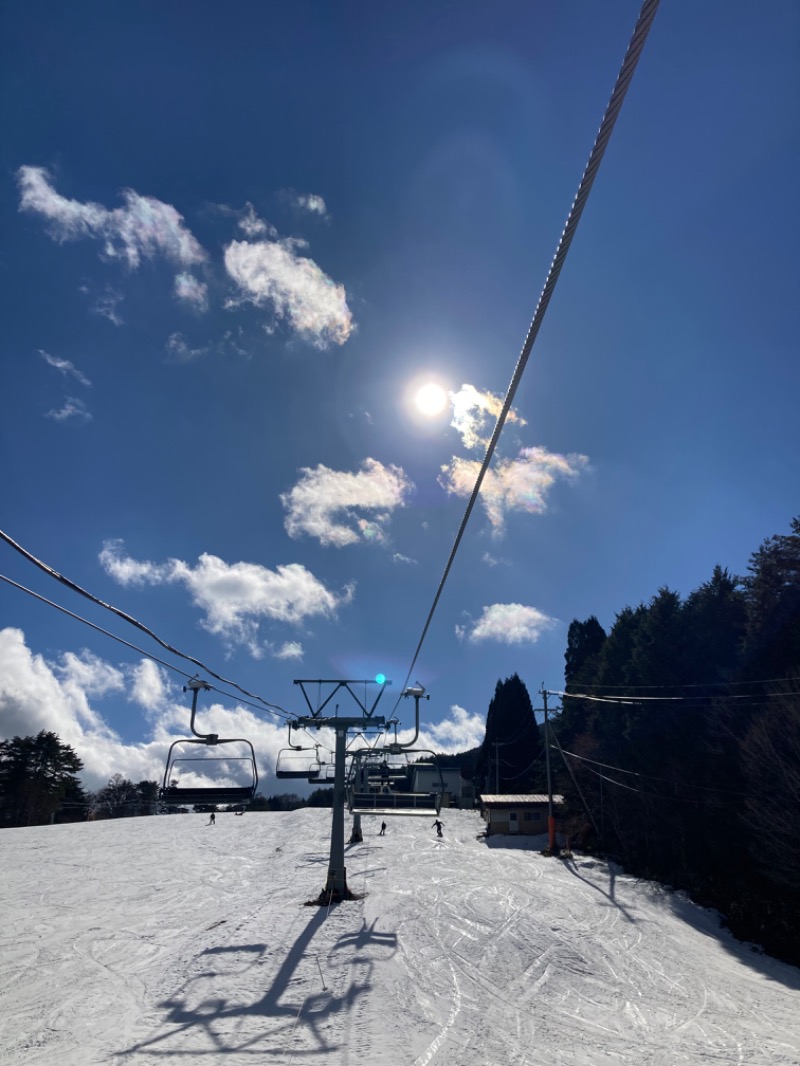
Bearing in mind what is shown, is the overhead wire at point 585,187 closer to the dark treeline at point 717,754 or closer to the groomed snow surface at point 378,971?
the groomed snow surface at point 378,971

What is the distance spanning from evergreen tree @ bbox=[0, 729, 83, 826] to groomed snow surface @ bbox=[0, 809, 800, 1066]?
155 feet

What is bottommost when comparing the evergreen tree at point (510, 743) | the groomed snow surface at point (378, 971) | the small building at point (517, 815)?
the groomed snow surface at point (378, 971)

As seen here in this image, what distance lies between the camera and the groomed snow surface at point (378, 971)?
543 inches

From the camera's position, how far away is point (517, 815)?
48938mm

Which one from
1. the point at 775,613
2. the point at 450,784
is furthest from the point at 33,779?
the point at 775,613

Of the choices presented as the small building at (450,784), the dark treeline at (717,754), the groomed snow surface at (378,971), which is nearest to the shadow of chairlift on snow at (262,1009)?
the groomed snow surface at (378,971)

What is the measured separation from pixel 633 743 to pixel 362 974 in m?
29.4

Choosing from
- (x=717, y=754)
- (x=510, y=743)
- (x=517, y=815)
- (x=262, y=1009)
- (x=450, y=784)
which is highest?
(x=510, y=743)

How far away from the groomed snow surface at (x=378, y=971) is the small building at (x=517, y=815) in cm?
1499

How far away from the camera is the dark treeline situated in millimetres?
29172

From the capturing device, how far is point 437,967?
1836 centimetres

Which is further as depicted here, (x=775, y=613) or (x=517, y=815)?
(x=517, y=815)

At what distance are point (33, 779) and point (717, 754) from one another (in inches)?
2923

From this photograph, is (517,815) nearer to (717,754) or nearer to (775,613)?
(717,754)
